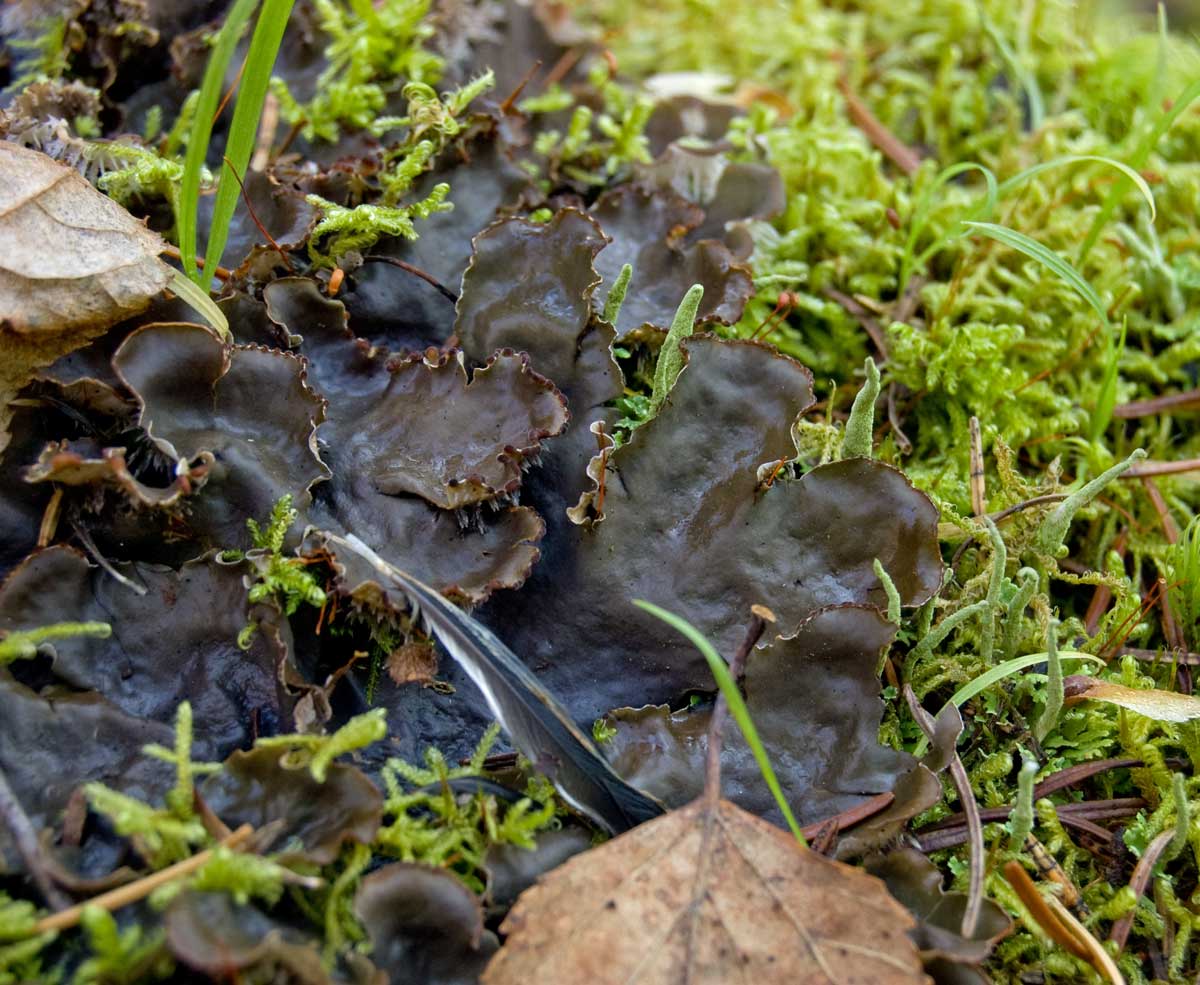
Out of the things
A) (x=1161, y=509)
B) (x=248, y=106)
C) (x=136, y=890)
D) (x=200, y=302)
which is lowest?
(x=1161, y=509)

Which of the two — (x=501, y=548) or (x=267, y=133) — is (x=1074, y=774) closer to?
(x=501, y=548)

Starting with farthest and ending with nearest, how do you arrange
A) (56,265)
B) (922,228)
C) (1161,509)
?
(922,228) < (1161,509) < (56,265)

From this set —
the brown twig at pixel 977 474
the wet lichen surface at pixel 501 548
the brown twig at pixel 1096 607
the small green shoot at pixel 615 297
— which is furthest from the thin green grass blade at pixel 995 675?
the small green shoot at pixel 615 297

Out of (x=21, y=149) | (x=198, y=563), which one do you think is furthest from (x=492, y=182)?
(x=198, y=563)

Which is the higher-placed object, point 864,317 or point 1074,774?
point 864,317

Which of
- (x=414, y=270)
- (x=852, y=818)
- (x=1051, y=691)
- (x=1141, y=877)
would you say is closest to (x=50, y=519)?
(x=414, y=270)

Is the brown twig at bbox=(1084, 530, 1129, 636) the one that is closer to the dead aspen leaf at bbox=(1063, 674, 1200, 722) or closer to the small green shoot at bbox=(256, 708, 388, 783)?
the dead aspen leaf at bbox=(1063, 674, 1200, 722)

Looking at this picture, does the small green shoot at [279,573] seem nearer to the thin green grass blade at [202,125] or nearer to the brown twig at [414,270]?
the thin green grass blade at [202,125]
